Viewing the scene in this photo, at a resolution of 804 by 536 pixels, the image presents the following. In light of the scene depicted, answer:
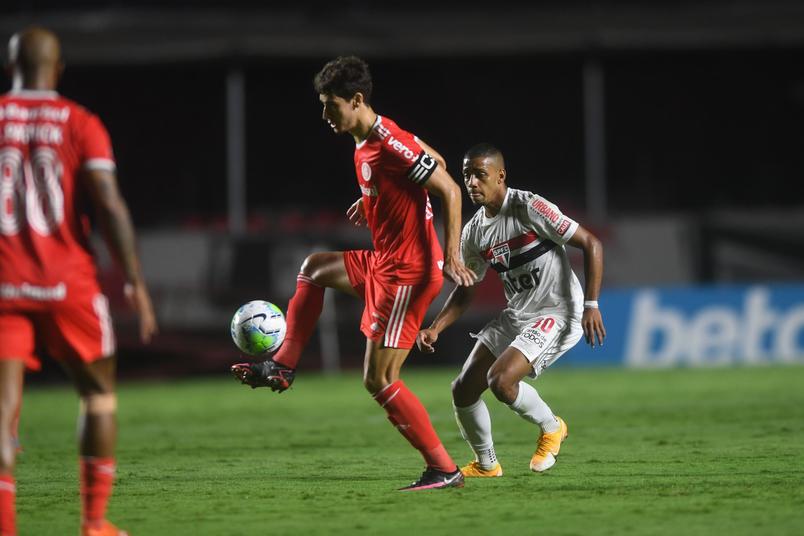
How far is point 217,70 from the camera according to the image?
1003 inches

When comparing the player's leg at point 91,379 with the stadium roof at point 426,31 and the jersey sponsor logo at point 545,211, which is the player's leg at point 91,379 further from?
the stadium roof at point 426,31

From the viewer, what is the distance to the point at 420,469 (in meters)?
8.08

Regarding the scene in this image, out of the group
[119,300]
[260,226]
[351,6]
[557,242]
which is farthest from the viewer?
[351,6]

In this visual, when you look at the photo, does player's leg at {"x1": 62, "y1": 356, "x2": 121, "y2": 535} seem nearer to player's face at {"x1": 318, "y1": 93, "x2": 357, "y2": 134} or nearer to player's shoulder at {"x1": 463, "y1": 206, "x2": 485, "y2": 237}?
player's face at {"x1": 318, "y1": 93, "x2": 357, "y2": 134}

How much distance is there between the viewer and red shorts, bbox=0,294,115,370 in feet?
16.8

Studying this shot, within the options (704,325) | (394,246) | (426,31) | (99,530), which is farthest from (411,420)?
(426,31)

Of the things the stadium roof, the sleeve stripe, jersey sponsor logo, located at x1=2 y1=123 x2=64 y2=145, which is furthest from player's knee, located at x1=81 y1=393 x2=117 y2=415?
the stadium roof

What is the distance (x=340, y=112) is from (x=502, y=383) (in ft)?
6.30

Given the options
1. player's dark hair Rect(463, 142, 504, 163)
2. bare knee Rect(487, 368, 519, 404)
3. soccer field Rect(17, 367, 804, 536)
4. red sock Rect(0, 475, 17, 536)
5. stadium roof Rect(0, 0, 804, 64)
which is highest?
stadium roof Rect(0, 0, 804, 64)

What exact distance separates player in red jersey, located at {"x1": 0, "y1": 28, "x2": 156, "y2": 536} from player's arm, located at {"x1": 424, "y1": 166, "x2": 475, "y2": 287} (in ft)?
6.70

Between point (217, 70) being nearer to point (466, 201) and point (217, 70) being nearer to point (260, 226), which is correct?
point (260, 226)

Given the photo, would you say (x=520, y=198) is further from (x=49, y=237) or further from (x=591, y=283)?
(x=49, y=237)

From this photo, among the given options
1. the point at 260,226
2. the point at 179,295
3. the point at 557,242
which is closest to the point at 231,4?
the point at 260,226

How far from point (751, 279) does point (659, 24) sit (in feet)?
18.9
